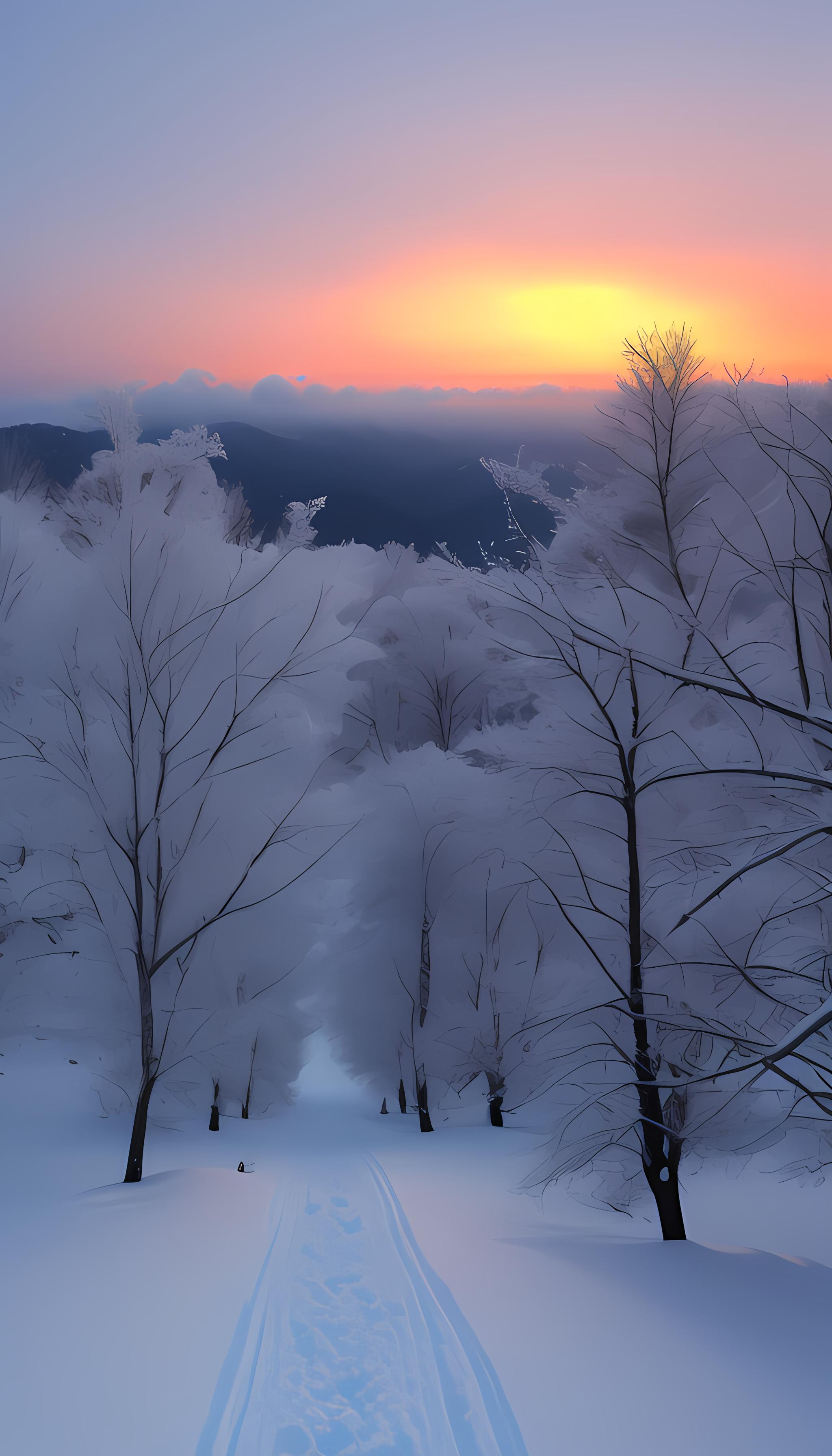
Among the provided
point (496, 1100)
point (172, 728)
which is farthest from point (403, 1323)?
point (496, 1100)

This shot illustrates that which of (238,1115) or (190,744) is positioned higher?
(190,744)

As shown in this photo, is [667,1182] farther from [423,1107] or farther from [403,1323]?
[423,1107]

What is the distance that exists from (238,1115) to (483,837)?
12697 mm

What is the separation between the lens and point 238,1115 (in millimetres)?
17438

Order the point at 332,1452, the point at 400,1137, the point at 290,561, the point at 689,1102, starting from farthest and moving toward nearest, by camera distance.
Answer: the point at 400,1137
the point at 290,561
the point at 689,1102
the point at 332,1452

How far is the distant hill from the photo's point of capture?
47625 millimetres

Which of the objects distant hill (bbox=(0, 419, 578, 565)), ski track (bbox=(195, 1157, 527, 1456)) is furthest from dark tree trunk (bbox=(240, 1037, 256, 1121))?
distant hill (bbox=(0, 419, 578, 565))

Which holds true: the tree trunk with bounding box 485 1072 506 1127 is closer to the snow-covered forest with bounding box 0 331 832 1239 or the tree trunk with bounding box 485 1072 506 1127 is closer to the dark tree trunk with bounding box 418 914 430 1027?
the snow-covered forest with bounding box 0 331 832 1239

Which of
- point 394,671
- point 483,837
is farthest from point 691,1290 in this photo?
point 394,671

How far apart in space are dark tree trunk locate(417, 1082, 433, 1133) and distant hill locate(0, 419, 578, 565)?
23.5m

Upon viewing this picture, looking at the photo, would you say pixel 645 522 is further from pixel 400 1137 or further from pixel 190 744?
pixel 400 1137

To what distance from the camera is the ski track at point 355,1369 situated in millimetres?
3445

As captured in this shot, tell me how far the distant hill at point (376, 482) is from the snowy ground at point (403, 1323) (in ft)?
94.4

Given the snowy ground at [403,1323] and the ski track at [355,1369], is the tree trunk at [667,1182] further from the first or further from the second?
the ski track at [355,1369]
